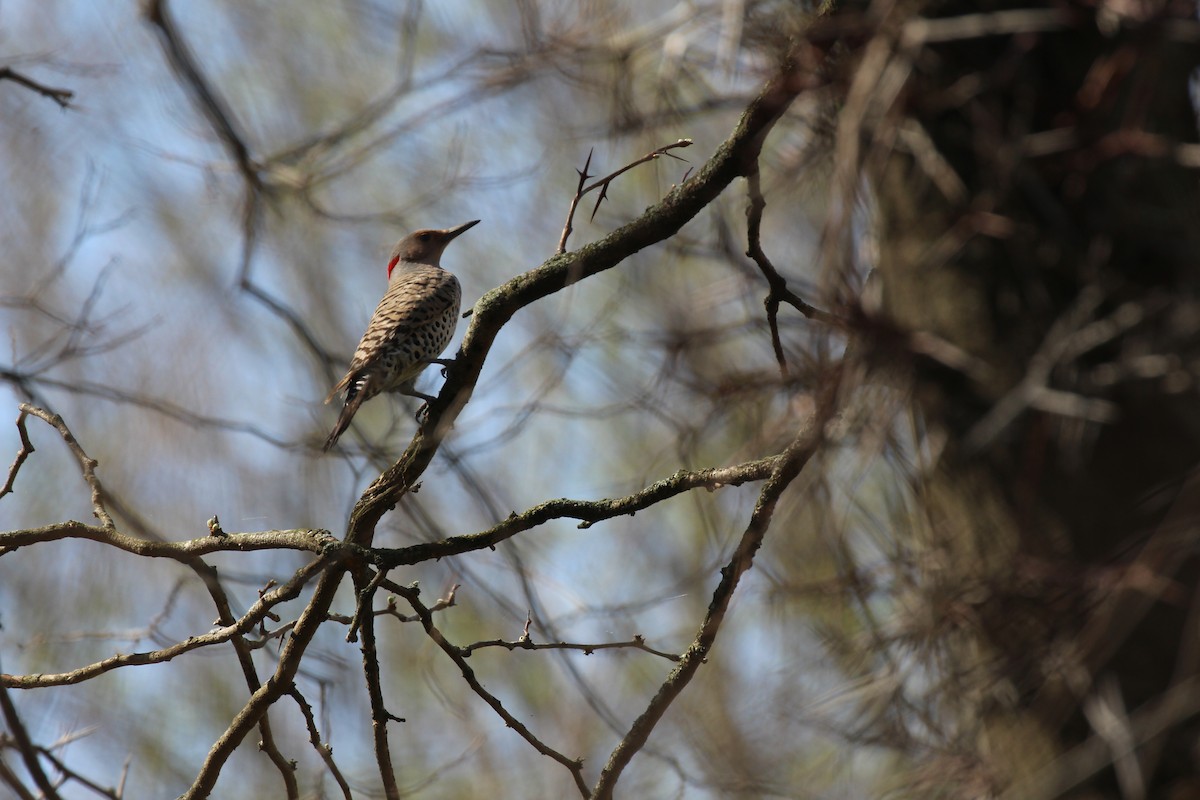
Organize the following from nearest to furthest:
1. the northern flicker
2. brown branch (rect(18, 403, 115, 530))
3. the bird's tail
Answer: brown branch (rect(18, 403, 115, 530))
the bird's tail
the northern flicker

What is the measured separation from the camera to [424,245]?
7.36 meters

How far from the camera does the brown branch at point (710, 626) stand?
2957 millimetres

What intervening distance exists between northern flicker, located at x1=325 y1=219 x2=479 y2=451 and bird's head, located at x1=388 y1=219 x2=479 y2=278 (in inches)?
14.3

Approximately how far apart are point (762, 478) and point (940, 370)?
126 cm

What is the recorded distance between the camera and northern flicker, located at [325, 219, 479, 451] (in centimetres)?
535

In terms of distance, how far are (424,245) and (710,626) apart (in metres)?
4.85

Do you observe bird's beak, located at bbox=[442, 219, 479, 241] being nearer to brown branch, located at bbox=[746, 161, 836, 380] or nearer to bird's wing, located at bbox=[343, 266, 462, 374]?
bird's wing, located at bbox=[343, 266, 462, 374]

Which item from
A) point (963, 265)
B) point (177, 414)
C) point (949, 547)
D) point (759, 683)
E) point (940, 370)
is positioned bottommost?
point (759, 683)

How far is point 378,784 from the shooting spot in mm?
4488

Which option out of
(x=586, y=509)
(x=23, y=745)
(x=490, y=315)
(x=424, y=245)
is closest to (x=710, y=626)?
(x=586, y=509)

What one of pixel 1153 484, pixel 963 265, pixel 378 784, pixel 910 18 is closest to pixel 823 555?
pixel 910 18

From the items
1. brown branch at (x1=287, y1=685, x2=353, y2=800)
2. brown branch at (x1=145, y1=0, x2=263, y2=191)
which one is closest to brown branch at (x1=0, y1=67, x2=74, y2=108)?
brown branch at (x1=145, y1=0, x2=263, y2=191)

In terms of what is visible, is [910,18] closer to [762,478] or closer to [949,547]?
[762,478]

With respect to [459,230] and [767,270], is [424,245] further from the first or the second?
[767,270]
